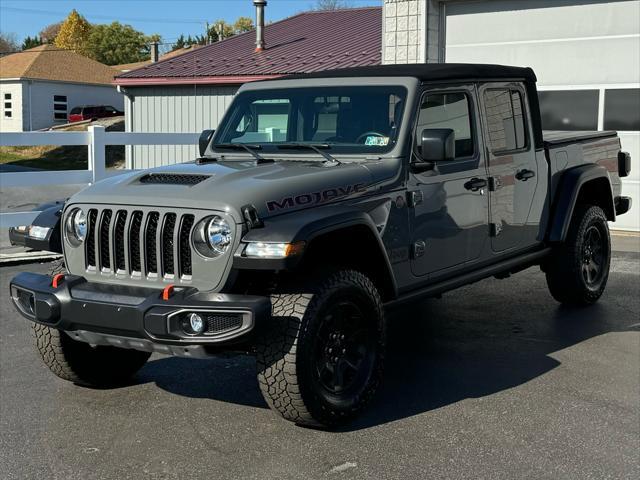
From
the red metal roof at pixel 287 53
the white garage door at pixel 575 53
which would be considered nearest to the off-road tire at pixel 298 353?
the white garage door at pixel 575 53

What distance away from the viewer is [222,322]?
4.28m

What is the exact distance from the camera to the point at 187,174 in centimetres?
499

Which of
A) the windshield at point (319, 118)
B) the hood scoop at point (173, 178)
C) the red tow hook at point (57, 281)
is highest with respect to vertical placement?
the windshield at point (319, 118)

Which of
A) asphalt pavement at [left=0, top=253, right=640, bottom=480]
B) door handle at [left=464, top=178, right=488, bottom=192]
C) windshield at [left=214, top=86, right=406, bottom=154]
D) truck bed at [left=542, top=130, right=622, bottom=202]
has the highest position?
windshield at [left=214, top=86, right=406, bottom=154]

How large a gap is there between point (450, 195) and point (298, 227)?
1.60 meters

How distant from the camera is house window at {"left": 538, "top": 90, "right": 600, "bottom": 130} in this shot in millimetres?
12375

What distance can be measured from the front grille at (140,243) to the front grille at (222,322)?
36cm

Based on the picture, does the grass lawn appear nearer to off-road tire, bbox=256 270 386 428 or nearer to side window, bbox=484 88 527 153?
side window, bbox=484 88 527 153

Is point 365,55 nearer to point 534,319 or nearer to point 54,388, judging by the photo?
point 534,319

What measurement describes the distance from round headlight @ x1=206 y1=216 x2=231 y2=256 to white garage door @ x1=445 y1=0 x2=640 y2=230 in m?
8.93

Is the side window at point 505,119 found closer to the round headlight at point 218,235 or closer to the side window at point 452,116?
the side window at point 452,116

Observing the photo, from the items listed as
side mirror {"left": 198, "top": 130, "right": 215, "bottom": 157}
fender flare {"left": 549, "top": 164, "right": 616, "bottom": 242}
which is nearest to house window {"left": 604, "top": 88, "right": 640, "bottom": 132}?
fender flare {"left": 549, "top": 164, "right": 616, "bottom": 242}

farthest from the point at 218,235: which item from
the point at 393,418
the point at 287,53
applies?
the point at 287,53

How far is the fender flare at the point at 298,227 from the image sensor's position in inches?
169
